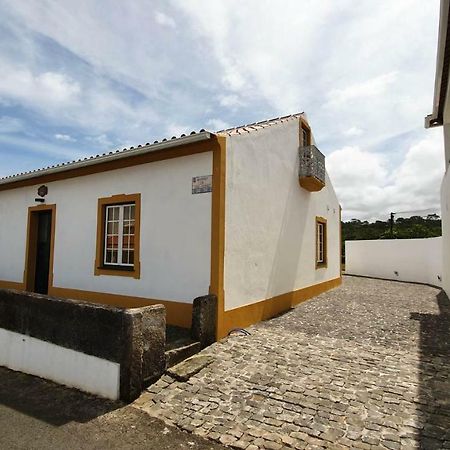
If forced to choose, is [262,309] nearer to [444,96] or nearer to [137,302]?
[137,302]

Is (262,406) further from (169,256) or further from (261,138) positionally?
(261,138)

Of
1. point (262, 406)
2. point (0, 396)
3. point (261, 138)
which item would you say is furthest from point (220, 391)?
point (261, 138)

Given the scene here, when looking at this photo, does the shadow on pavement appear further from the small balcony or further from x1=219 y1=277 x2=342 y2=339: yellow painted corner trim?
the small balcony

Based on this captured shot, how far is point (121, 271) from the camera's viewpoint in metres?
7.10

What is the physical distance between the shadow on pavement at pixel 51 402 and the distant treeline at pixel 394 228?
98.4ft

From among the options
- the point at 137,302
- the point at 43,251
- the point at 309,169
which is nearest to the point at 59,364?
the point at 137,302

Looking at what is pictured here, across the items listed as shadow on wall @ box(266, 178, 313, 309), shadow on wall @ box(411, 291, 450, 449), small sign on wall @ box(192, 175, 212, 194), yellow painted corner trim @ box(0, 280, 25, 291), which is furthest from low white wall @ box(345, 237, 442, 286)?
yellow painted corner trim @ box(0, 280, 25, 291)

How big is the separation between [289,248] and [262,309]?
2171 mm

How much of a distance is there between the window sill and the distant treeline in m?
27.6

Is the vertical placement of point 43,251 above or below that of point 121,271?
above

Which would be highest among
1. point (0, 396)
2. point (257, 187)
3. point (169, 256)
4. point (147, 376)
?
point (257, 187)

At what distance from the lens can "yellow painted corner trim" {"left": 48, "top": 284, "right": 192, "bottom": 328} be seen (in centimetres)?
616

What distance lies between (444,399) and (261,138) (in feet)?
18.0

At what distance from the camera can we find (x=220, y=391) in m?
4.15
